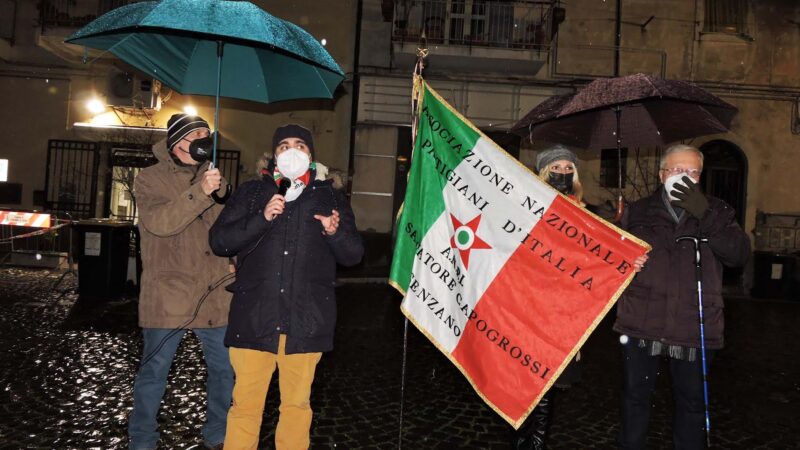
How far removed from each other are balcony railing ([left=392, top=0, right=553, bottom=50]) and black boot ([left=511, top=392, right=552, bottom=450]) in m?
11.6

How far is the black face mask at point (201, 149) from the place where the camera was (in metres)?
3.16

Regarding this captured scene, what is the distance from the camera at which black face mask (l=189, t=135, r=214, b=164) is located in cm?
316

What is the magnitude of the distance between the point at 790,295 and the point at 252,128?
1368cm

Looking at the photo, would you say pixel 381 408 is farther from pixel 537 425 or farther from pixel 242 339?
pixel 242 339

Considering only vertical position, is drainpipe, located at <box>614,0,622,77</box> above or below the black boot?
above

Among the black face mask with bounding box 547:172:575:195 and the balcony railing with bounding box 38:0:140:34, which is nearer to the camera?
the black face mask with bounding box 547:172:575:195

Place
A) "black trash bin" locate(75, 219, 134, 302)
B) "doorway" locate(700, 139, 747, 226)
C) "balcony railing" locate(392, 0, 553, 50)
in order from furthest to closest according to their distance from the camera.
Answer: "doorway" locate(700, 139, 747, 226), "balcony railing" locate(392, 0, 553, 50), "black trash bin" locate(75, 219, 134, 302)

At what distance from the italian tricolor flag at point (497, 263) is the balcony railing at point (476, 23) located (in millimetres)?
11132

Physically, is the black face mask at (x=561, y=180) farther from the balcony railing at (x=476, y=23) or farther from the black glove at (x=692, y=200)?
the balcony railing at (x=476, y=23)

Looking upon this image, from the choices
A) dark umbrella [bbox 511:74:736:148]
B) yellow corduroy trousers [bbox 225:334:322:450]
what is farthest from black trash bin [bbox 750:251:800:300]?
yellow corduroy trousers [bbox 225:334:322:450]

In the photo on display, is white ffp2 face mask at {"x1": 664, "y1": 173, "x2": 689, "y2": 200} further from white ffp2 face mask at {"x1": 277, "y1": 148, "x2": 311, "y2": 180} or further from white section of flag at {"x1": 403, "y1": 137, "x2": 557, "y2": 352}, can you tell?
white ffp2 face mask at {"x1": 277, "y1": 148, "x2": 311, "y2": 180}

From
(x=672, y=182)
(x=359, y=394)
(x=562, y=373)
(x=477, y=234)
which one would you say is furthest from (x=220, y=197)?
(x=672, y=182)

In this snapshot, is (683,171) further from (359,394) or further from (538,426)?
(359,394)

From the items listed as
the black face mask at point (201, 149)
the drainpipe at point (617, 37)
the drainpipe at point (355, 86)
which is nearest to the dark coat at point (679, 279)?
the black face mask at point (201, 149)
